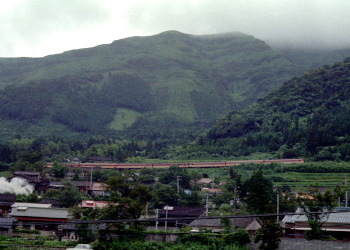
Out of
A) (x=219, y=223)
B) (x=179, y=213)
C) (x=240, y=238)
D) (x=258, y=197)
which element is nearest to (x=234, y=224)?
(x=219, y=223)

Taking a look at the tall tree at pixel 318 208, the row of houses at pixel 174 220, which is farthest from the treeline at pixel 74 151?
the tall tree at pixel 318 208

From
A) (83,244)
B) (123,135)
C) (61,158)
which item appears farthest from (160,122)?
(83,244)

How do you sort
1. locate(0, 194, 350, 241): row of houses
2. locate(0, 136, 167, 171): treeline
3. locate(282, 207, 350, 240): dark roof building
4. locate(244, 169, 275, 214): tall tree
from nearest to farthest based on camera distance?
locate(282, 207, 350, 240): dark roof building → locate(0, 194, 350, 241): row of houses → locate(244, 169, 275, 214): tall tree → locate(0, 136, 167, 171): treeline

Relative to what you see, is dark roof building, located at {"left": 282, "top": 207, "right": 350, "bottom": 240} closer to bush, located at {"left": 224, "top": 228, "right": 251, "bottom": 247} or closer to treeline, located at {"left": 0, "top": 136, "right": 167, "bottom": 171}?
bush, located at {"left": 224, "top": 228, "right": 251, "bottom": 247}

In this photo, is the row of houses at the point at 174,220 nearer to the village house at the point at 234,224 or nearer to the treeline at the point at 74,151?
the village house at the point at 234,224

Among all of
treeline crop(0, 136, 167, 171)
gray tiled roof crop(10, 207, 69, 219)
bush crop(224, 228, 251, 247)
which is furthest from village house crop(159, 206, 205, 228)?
treeline crop(0, 136, 167, 171)
